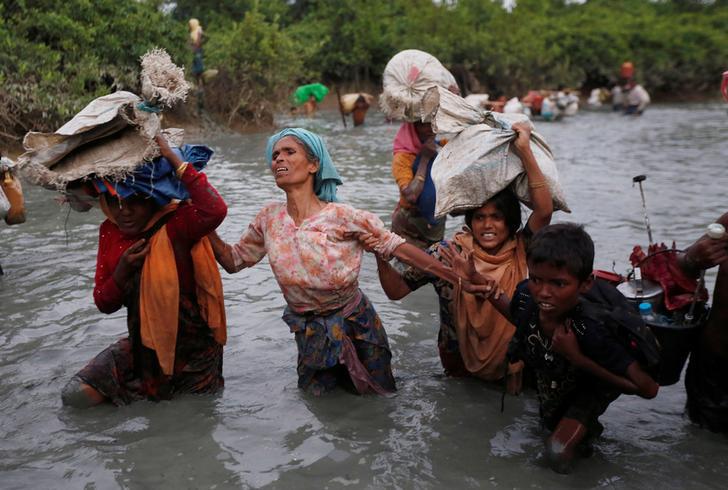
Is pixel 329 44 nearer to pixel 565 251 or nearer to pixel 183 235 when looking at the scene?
pixel 183 235

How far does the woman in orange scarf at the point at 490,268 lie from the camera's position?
11.2 ft

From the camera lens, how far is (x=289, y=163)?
3.36m

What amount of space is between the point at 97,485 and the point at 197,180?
1.34 metres

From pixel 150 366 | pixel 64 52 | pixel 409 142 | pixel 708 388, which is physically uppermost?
pixel 64 52

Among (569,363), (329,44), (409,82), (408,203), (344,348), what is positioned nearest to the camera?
(569,363)

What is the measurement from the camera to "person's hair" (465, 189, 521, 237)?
350 cm

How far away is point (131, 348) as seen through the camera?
11.6ft

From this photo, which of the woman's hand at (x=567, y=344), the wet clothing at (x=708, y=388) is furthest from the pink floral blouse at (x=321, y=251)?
the wet clothing at (x=708, y=388)

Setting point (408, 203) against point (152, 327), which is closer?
point (152, 327)

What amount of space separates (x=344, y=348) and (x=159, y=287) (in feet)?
3.05

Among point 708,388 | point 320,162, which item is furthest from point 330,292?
point 708,388

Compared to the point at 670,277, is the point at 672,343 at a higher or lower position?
lower

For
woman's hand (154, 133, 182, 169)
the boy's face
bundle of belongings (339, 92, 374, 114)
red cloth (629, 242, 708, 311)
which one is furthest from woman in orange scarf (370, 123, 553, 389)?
bundle of belongings (339, 92, 374, 114)

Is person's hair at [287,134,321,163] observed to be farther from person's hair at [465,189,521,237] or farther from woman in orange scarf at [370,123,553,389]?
person's hair at [465,189,521,237]
